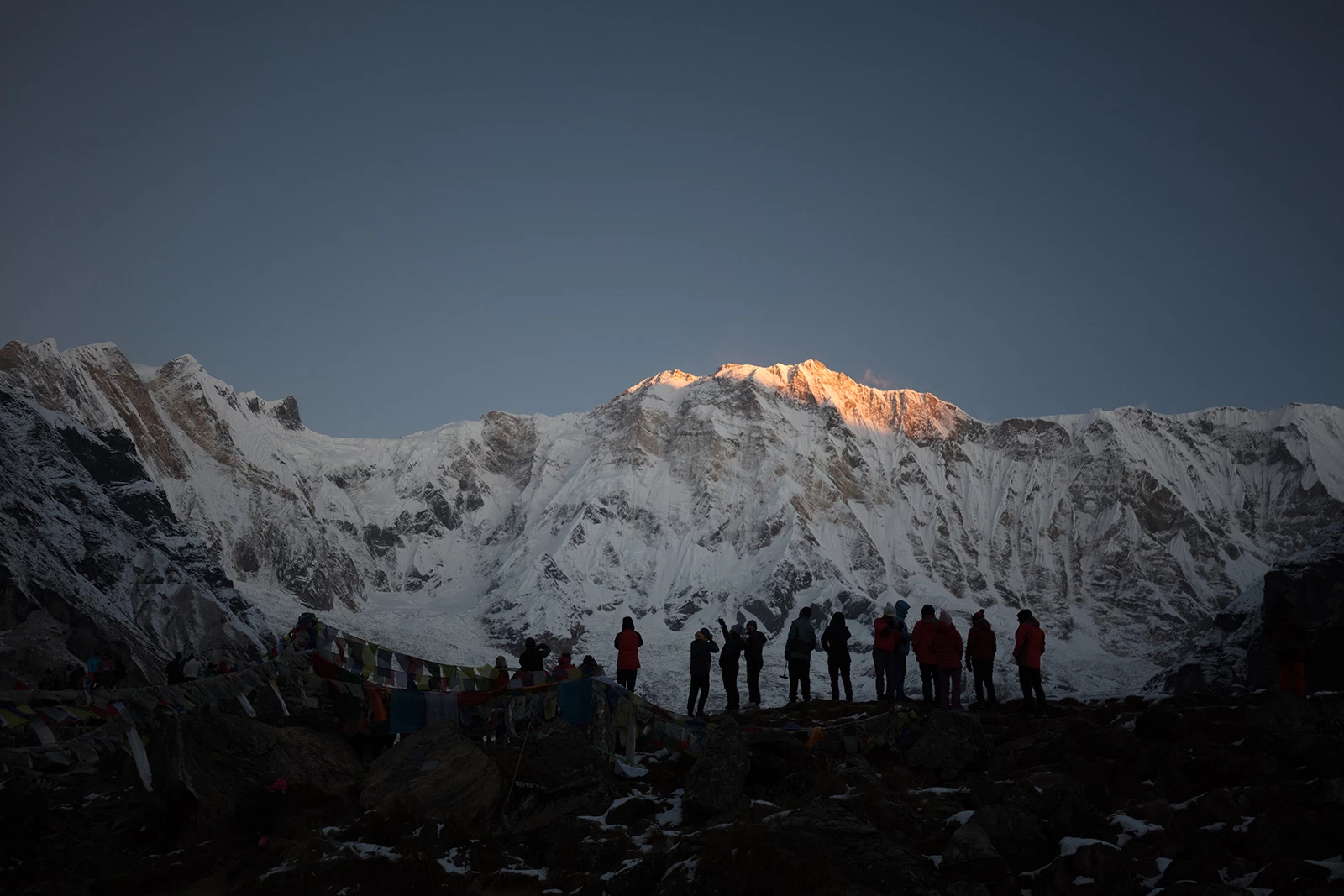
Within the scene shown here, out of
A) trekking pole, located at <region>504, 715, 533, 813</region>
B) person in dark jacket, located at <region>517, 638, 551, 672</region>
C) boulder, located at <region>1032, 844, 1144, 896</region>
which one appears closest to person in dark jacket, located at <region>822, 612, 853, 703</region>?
person in dark jacket, located at <region>517, 638, 551, 672</region>

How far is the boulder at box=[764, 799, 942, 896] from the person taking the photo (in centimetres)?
1097

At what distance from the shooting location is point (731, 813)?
1336 centimetres

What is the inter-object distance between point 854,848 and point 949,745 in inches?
179

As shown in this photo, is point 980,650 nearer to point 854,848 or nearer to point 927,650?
point 927,650

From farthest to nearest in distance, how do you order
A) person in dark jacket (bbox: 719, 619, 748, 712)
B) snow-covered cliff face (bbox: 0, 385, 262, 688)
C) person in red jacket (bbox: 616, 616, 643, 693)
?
snow-covered cliff face (bbox: 0, 385, 262, 688) < person in dark jacket (bbox: 719, 619, 748, 712) < person in red jacket (bbox: 616, 616, 643, 693)

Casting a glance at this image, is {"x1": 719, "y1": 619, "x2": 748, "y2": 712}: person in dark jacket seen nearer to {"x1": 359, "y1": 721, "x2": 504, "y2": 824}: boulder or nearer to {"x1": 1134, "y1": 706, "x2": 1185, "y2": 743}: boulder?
{"x1": 359, "y1": 721, "x2": 504, "y2": 824}: boulder

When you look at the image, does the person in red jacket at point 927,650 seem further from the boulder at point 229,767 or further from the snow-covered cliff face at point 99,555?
the snow-covered cliff face at point 99,555

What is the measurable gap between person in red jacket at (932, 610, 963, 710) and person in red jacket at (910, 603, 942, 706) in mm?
86

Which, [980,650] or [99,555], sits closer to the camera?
[980,650]

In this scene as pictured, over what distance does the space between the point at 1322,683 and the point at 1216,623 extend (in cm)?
10512

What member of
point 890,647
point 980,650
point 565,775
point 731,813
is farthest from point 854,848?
→ point 890,647

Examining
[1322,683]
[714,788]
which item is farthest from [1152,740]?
[1322,683]

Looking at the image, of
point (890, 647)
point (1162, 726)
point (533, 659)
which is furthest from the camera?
point (890, 647)

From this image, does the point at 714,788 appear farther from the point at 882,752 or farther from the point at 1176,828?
the point at 1176,828
